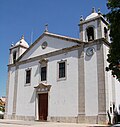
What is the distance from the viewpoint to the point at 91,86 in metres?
17.5

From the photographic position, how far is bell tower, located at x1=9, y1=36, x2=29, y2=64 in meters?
26.0

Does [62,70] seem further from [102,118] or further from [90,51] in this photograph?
[102,118]

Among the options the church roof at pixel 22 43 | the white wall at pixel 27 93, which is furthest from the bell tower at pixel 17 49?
the white wall at pixel 27 93

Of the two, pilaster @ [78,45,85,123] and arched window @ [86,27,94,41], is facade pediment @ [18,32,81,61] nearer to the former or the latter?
arched window @ [86,27,94,41]

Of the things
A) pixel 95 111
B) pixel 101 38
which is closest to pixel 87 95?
pixel 95 111

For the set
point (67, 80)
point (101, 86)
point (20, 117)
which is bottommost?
point (20, 117)

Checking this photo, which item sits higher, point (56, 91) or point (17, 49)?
point (17, 49)

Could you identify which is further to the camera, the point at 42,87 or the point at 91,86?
the point at 42,87

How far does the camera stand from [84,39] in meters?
19.3

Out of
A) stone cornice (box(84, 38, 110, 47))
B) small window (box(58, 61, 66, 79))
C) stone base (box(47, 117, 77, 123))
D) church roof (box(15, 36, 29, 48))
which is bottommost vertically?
stone base (box(47, 117, 77, 123))

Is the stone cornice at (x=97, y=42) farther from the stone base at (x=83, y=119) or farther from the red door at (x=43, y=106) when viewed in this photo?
the red door at (x=43, y=106)

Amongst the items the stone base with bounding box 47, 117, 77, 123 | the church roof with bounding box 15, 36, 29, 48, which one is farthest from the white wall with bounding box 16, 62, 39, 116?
the church roof with bounding box 15, 36, 29, 48

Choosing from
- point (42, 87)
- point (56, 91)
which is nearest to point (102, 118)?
point (56, 91)

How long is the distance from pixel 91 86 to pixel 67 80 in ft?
8.55
